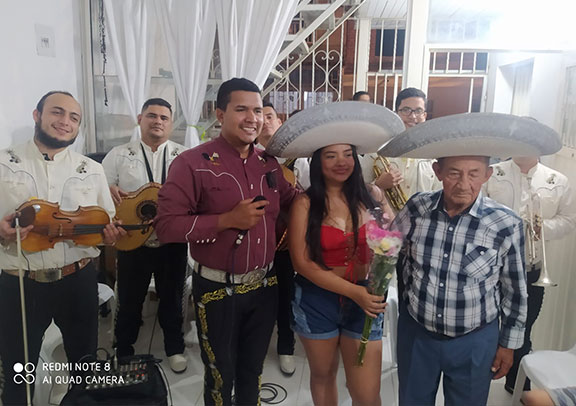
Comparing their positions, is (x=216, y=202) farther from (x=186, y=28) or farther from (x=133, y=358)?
(x=186, y=28)

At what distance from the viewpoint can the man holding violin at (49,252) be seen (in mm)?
1696

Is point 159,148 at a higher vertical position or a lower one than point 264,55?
lower

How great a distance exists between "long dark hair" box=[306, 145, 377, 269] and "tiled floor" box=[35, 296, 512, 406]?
43.8 inches

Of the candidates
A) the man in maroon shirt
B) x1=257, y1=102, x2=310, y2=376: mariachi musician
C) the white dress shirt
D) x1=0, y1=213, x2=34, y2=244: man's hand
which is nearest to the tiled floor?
x1=257, y1=102, x2=310, y2=376: mariachi musician

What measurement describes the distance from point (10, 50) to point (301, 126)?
126 cm

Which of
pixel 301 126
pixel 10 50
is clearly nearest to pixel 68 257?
pixel 10 50

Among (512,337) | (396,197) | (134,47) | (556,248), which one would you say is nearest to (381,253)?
(512,337)

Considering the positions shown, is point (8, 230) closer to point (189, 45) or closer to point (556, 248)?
point (189, 45)

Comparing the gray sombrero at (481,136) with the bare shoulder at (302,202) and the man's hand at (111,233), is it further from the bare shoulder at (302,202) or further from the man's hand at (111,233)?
the man's hand at (111,233)

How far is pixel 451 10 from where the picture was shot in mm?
2881

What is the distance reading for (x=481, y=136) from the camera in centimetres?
129

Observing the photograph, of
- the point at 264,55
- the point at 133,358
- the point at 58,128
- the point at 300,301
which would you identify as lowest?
the point at 133,358

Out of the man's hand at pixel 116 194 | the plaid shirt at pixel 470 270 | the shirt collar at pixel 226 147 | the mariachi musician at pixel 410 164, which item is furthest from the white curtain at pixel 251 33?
the plaid shirt at pixel 470 270

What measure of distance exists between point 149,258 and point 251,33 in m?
1.57
